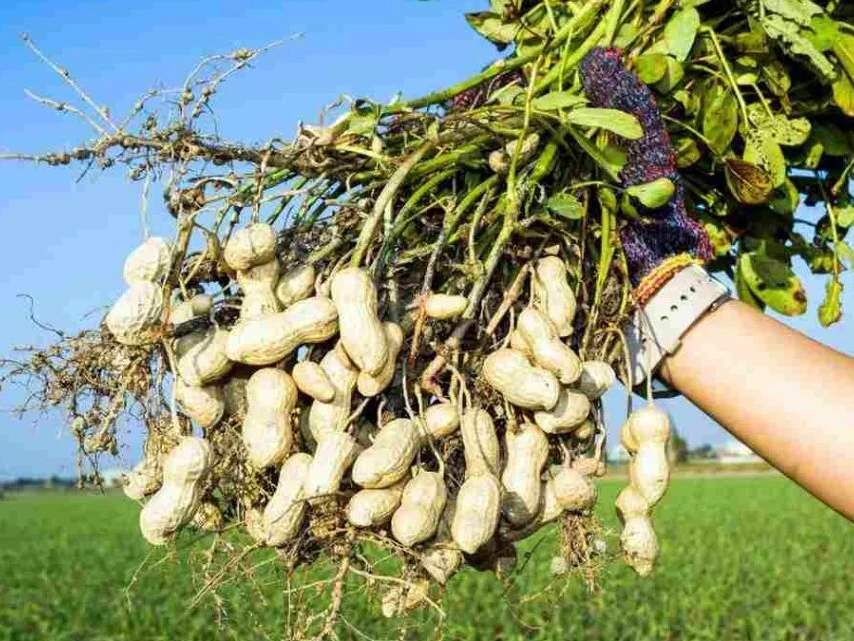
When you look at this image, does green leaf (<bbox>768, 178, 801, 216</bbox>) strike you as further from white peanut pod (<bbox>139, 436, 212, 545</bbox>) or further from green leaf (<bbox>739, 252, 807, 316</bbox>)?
white peanut pod (<bbox>139, 436, 212, 545</bbox>)

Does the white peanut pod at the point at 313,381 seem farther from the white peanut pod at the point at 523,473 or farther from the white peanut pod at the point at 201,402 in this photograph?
the white peanut pod at the point at 523,473

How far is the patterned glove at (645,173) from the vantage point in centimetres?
133

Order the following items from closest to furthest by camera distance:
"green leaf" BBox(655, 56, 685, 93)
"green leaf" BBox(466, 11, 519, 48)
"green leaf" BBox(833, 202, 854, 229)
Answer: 1. "green leaf" BBox(655, 56, 685, 93)
2. "green leaf" BBox(466, 11, 519, 48)
3. "green leaf" BBox(833, 202, 854, 229)

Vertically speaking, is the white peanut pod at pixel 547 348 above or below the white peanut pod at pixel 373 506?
above

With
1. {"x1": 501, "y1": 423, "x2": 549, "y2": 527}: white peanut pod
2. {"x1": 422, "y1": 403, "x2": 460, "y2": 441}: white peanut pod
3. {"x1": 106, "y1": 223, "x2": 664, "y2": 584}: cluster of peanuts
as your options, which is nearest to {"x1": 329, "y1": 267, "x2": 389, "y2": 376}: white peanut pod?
{"x1": 106, "y1": 223, "x2": 664, "y2": 584}: cluster of peanuts

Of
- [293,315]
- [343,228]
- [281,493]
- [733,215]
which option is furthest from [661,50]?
[281,493]

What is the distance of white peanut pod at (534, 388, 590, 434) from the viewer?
4.08 feet

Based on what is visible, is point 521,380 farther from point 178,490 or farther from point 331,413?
point 178,490

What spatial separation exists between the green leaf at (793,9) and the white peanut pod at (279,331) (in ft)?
2.59

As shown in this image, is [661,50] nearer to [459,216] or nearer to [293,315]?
[459,216]

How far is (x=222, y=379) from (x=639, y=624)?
565cm

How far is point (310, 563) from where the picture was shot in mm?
1210

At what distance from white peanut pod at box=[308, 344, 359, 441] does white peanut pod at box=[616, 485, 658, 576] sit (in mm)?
382

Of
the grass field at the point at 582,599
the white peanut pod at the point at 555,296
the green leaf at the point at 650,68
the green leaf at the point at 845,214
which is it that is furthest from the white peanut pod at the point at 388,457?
the grass field at the point at 582,599
